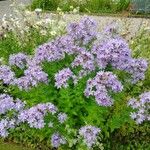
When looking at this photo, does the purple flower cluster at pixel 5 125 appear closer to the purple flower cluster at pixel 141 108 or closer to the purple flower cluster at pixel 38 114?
the purple flower cluster at pixel 38 114

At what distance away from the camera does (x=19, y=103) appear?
Answer: 21.1ft

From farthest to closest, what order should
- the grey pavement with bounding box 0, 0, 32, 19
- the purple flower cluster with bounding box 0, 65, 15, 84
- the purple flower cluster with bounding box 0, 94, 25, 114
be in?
the grey pavement with bounding box 0, 0, 32, 19, the purple flower cluster with bounding box 0, 65, 15, 84, the purple flower cluster with bounding box 0, 94, 25, 114

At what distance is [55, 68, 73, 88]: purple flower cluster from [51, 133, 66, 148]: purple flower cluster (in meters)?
0.59

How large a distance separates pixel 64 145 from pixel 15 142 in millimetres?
889

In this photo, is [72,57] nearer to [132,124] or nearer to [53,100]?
[53,100]

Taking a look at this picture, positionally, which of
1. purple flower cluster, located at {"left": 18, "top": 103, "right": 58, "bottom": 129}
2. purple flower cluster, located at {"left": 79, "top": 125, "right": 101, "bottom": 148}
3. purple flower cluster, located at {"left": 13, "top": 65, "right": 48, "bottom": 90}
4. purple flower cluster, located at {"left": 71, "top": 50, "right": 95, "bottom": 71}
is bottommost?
purple flower cluster, located at {"left": 79, "top": 125, "right": 101, "bottom": 148}

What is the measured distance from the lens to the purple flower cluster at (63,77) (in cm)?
609

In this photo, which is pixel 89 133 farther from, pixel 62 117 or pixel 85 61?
pixel 85 61

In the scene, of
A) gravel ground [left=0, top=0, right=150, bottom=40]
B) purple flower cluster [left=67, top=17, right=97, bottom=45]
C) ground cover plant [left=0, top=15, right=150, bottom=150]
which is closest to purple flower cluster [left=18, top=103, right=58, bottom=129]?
ground cover plant [left=0, top=15, right=150, bottom=150]

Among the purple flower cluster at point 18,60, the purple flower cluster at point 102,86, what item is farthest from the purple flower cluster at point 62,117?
the purple flower cluster at point 18,60

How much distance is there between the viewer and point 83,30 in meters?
6.59

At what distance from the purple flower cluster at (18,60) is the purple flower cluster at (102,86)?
1.07 m

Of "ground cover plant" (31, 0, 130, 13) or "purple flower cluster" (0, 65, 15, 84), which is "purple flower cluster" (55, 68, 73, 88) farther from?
"ground cover plant" (31, 0, 130, 13)

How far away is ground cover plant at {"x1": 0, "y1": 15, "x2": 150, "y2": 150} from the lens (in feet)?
19.9
